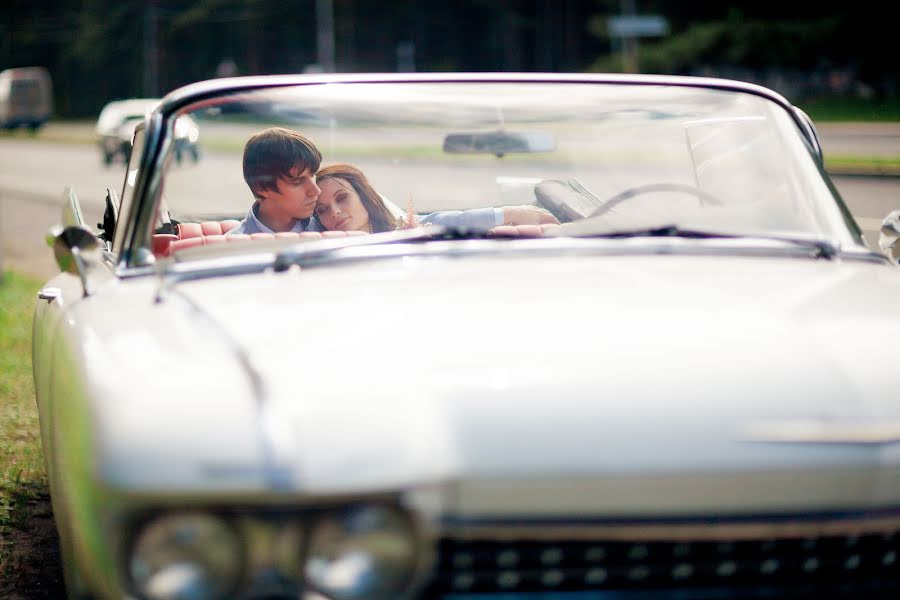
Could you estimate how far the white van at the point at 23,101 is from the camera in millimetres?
60000

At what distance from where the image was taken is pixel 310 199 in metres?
3.47

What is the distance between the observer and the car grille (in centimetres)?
165

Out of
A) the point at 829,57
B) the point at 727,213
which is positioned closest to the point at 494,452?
the point at 727,213

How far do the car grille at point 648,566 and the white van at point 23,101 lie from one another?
204 feet

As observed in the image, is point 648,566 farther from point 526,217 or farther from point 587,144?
point 587,144

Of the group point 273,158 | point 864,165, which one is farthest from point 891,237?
point 864,165

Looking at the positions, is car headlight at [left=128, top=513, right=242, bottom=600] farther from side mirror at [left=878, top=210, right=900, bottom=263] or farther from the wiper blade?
side mirror at [left=878, top=210, right=900, bottom=263]

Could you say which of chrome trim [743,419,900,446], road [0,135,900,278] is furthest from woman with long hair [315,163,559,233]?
chrome trim [743,419,900,446]

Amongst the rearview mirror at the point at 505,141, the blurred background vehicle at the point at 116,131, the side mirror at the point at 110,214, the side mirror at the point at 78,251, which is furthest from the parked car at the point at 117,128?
the side mirror at the point at 78,251

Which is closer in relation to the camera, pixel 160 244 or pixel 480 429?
pixel 480 429

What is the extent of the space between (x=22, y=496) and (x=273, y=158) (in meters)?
1.72

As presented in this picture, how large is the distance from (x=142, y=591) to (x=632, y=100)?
193 cm

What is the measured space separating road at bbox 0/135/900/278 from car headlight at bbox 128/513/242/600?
7.90 feet

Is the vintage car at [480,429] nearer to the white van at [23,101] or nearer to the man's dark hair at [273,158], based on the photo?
the man's dark hair at [273,158]
